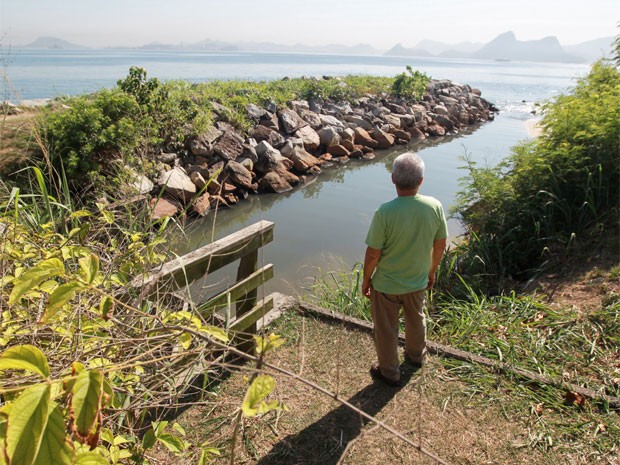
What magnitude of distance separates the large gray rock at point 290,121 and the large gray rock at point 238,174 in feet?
11.3

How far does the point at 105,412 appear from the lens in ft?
6.00

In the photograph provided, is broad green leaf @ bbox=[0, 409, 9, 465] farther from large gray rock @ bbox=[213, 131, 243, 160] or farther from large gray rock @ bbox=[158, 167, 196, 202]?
large gray rock @ bbox=[213, 131, 243, 160]

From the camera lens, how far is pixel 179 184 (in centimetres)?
917

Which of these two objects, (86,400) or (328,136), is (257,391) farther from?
(328,136)

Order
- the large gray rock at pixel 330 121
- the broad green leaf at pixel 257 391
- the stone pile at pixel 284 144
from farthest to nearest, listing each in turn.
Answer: the large gray rock at pixel 330 121 → the stone pile at pixel 284 144 → the broad green leaf at pixel 257 391

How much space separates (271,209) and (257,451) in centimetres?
774

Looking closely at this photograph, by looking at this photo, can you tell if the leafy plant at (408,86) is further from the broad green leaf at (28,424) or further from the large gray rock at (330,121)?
the broad green leaf at (28,424)

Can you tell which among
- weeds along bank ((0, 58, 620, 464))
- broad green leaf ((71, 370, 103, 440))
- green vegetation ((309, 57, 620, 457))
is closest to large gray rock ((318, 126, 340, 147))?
weeds along bank ((0, 58, 620, 464))

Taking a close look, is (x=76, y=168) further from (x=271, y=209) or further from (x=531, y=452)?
(x=531, y=452)

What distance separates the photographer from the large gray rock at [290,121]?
44.8 ft

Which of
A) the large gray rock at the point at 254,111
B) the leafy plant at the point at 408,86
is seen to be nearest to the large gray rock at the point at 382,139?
the large gray rock at the point at 254,111

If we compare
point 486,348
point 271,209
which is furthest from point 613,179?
point 271,209

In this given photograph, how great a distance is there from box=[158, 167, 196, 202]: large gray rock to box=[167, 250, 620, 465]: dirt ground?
599cm

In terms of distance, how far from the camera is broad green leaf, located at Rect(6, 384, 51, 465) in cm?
70
